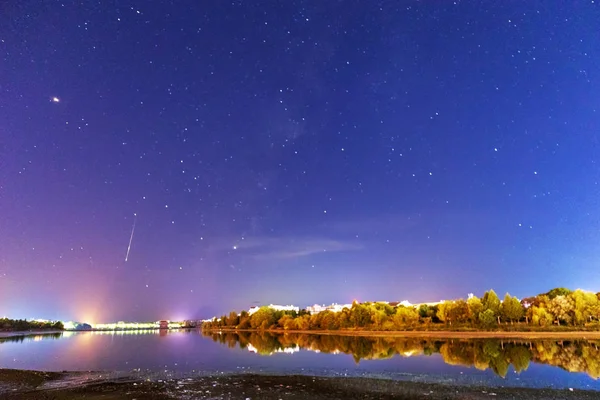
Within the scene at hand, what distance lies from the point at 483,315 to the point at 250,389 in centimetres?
8660

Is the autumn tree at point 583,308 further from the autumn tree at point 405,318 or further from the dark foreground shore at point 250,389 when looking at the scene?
the dark foreground shore at point 250,389

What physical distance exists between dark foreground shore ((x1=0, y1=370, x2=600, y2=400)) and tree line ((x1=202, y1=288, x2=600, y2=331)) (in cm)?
7574

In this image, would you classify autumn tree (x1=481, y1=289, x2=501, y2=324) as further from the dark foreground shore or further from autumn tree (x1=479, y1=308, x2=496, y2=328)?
the dark foreground shore

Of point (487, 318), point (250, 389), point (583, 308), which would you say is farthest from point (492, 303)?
point (250, 389)

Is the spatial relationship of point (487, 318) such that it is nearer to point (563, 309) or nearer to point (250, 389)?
point (563, 309)

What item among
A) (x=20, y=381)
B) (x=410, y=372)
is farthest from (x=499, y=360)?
(x=20, y=381)

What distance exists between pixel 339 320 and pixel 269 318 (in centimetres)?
5395

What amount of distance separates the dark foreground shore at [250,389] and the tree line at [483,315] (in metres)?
75.7

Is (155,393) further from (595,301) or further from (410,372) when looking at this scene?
(595,301)

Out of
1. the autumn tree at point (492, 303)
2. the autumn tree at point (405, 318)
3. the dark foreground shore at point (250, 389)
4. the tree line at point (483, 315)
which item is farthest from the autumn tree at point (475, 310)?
the dark foreground shore at point (250, 389)

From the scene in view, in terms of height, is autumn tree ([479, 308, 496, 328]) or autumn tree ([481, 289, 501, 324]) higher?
autumn tree ([481, 289, 501, 324])

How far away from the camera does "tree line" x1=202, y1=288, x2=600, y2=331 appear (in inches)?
3553

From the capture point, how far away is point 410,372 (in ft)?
122

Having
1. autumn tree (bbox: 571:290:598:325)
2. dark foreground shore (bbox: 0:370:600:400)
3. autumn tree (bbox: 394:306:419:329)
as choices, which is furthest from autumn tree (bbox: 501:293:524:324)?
dark foreground shore (bbox: 0:370:600:400)
